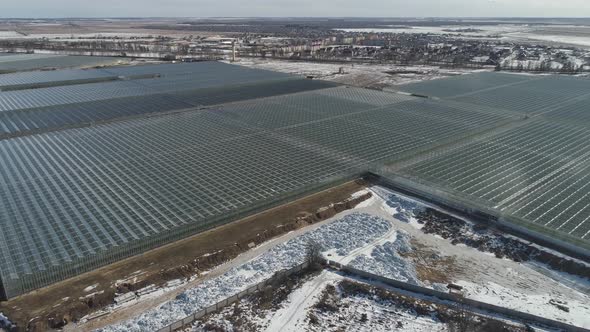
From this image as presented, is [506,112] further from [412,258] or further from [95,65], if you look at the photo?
[95,65]

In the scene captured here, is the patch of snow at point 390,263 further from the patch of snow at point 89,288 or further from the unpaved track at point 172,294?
the patch of snow at point 89,288

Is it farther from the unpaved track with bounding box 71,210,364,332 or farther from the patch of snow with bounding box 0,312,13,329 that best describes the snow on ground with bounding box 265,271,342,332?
the patch of snow with bounding box 0,312,13,329

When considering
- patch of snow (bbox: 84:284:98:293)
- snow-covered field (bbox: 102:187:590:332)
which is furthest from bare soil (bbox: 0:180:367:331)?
snow-covered field (bbox: 102:187:590:332)

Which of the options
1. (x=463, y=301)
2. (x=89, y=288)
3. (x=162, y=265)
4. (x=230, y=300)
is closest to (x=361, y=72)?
(x=463, y=301)

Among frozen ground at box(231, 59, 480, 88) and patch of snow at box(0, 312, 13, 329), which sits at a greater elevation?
frozen ground at box(231, 59, 480, 88)

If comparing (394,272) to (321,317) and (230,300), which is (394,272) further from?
(230,300)

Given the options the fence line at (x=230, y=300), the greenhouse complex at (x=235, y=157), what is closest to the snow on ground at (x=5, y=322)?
the greenhouse complex at (x=235, y=157)
